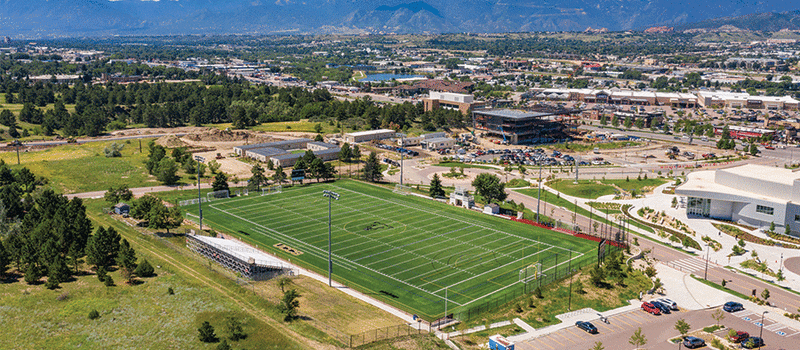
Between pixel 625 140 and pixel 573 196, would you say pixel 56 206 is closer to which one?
pixel 573 196

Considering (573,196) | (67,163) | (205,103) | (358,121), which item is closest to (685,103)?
(358,121)

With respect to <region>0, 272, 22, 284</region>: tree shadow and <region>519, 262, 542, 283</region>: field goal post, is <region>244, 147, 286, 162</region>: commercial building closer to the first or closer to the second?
<region>0, 272, 22, 284</region>: tree shadow

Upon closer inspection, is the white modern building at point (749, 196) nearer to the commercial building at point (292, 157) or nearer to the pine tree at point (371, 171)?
the pine tree at point (371, 171)

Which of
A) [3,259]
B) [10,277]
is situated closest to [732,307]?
[10,277]

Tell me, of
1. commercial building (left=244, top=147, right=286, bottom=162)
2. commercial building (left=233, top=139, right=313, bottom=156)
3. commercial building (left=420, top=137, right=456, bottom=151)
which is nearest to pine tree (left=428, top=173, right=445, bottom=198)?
commercial building (left=244, top=147, right=286, bottom=162)

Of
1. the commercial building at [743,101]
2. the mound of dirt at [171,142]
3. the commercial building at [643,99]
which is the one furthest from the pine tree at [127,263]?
the commercial building at [743,101]

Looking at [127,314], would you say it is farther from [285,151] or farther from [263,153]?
[285,151]

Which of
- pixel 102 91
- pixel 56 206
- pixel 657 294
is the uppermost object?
pixel 102 91

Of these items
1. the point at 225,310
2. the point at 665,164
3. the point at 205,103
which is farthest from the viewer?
the point at 205,103
